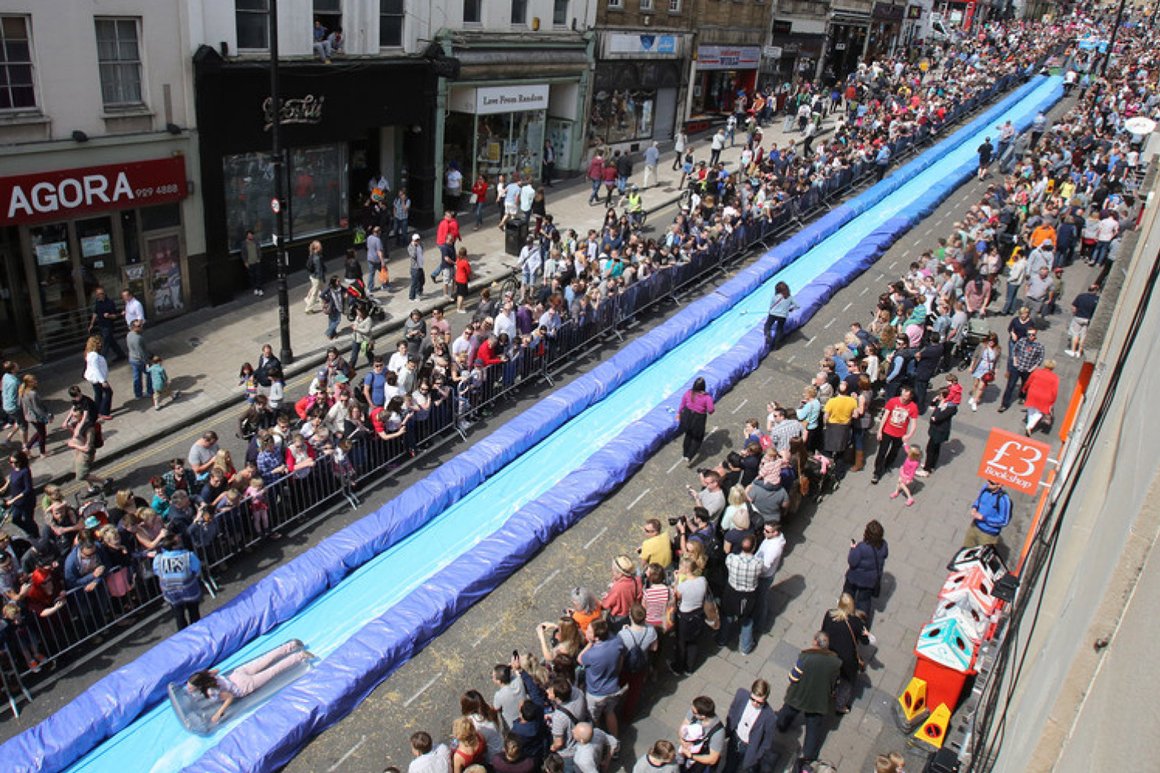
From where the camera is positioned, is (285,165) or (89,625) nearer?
(89,625)

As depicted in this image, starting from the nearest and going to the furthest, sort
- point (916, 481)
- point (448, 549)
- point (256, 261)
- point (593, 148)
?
point (448, 549) < point (916, 481) < point (256, 261) < point (593, 148)

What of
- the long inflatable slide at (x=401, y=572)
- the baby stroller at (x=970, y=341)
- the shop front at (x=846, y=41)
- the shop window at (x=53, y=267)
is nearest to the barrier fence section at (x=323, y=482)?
the long inflatable slide at (x=401, y=572)

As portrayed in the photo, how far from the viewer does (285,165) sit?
20.8 meters

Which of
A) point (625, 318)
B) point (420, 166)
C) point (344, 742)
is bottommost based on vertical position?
point (344, 742)

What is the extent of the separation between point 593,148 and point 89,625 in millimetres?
25071

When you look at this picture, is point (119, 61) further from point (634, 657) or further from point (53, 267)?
point (634, 657)

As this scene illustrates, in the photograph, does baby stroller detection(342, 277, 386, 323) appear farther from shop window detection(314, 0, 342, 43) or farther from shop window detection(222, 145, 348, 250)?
shop window detection(314, 0, 342, 43)

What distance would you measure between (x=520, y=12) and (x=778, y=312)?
14.3 m

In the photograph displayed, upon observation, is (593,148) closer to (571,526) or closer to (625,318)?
(625,318)

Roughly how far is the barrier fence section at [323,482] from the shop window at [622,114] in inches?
435

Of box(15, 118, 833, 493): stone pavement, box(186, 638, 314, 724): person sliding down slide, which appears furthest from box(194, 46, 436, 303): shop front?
box(186, 638, 314, 724): person sliding down slide

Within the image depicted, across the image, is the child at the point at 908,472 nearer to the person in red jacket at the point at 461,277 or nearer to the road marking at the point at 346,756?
the road marking at the point at 346,756

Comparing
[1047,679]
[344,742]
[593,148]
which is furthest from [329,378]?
[593,148]

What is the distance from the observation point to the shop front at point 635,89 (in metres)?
31.0
